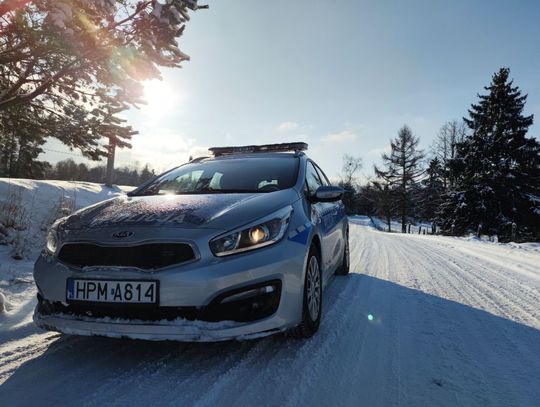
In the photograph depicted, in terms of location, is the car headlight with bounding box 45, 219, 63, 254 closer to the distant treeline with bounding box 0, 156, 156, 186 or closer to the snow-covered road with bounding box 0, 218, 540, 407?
the snow-covered road with bounding box 0, 218, 540, 407

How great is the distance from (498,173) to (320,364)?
24658 millimetres

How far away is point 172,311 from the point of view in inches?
91.0

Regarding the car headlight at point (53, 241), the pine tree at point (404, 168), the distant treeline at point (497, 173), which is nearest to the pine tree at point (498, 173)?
the distant treeline at point (497, 173)

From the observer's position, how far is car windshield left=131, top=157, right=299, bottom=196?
355cm

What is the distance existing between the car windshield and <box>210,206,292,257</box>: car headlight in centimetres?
71

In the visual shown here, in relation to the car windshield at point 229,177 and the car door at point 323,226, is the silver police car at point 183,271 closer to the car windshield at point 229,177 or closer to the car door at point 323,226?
the car door at point 323,226

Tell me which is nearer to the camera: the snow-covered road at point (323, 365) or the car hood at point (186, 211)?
the snow-covered road at point (323, 365)

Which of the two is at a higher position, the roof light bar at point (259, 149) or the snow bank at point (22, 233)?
the roof light bar at point (259, 149)

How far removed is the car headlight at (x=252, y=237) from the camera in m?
2.42

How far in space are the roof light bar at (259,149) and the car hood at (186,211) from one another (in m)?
1.78

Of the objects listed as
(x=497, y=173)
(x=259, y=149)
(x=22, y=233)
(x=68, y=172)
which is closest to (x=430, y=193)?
(x=497, y=173)

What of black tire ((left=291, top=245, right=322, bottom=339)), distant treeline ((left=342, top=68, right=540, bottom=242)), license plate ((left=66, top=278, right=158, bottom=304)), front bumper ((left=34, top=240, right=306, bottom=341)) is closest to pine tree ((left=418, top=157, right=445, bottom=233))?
distant treeline ((left=342, top=68, right=540, bottom=242))

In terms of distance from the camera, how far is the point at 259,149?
200 inches

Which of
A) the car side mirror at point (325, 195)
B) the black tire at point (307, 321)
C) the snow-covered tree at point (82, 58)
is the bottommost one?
the black tire at point (307, 321)
